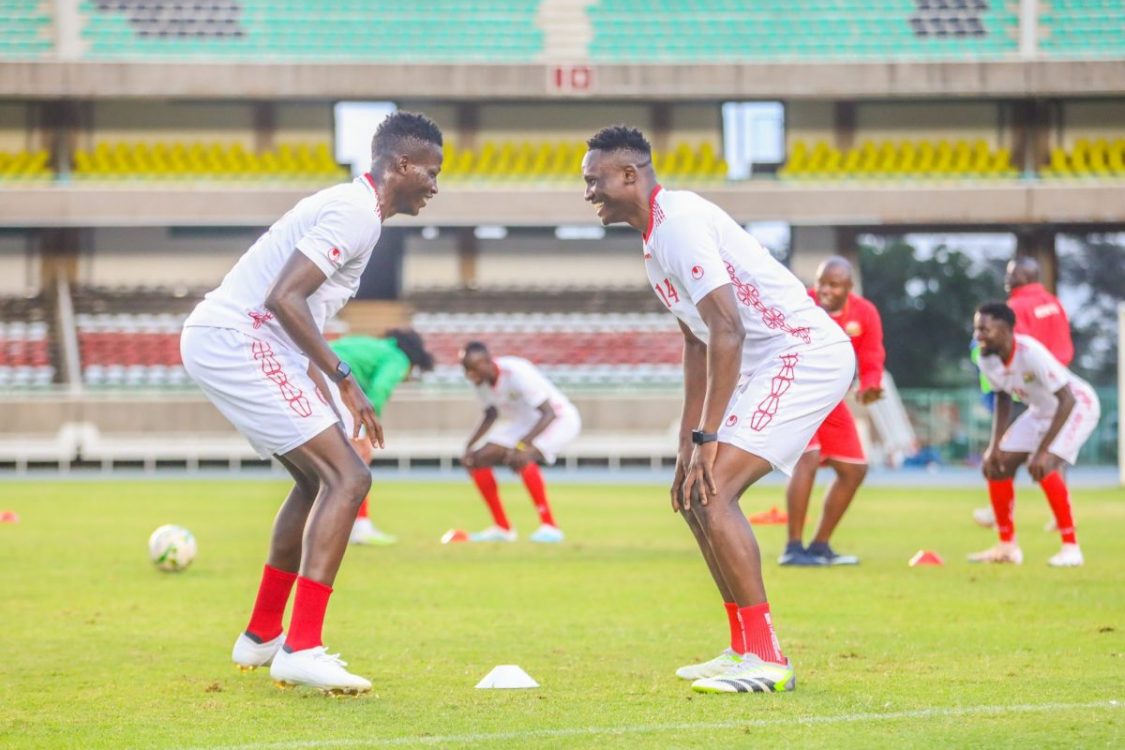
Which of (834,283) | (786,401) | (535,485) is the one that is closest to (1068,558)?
(834,283)

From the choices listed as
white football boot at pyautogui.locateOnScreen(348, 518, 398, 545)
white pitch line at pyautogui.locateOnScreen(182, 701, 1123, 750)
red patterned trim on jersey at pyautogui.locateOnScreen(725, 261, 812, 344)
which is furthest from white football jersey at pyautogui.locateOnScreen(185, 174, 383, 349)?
white football boot at pyautogui.locateOnScreen(348, 518, 398, 545)

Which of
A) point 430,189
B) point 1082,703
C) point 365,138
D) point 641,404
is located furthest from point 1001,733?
→ point 365,138

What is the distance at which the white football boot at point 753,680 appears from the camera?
19.1ft

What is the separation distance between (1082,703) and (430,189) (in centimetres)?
305

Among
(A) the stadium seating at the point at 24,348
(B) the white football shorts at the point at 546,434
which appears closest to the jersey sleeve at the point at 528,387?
(B) the white football shorts at the point at 546,434

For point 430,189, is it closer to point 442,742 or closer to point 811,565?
point 442,742

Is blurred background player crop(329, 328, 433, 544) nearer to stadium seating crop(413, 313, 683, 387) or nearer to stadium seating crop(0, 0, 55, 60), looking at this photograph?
stadium seating crop(413, 313, 683, 387)

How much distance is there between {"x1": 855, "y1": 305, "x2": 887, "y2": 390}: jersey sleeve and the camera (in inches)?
445

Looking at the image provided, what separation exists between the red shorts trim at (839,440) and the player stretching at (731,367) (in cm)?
490

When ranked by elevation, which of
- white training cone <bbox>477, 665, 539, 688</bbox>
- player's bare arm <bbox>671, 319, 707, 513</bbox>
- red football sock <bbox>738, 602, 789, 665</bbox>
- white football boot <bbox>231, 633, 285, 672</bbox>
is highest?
player's bare arm <bbox>671, 319, 707, 513</bbox>

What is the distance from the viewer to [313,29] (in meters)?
36.2

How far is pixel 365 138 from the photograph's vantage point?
36.3 meters

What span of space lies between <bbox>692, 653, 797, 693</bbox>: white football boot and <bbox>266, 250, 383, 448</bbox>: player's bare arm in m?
1.52

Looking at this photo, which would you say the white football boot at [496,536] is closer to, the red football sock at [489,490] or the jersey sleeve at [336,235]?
the red football sock at [489,490]
